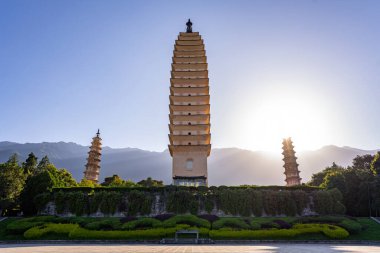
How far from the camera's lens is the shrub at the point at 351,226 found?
23312 millimetres

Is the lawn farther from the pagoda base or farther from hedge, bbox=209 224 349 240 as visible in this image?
the pagoda base

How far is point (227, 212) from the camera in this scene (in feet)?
92.5

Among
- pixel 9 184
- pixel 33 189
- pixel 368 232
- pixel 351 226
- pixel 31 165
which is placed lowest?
pixel 368 232

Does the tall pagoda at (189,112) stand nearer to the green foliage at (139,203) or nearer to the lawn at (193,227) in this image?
the green foliage at (139,203)

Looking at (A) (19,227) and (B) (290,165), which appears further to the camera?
(B) (290,165)

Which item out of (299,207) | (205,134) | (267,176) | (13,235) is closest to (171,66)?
(205,134)

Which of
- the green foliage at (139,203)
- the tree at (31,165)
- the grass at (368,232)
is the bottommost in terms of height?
the grass at (368,232)

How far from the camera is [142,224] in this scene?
24.0 meters

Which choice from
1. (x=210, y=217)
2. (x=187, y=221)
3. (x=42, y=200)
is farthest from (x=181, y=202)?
(x=42, y=200)

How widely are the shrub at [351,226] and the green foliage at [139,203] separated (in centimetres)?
1773

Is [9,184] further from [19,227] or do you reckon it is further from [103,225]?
[103,225]

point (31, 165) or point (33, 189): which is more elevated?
point (31, 165)

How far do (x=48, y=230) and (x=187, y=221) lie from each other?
441 inches

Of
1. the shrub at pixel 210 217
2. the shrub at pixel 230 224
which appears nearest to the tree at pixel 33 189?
the shrub at pixel 210 217
